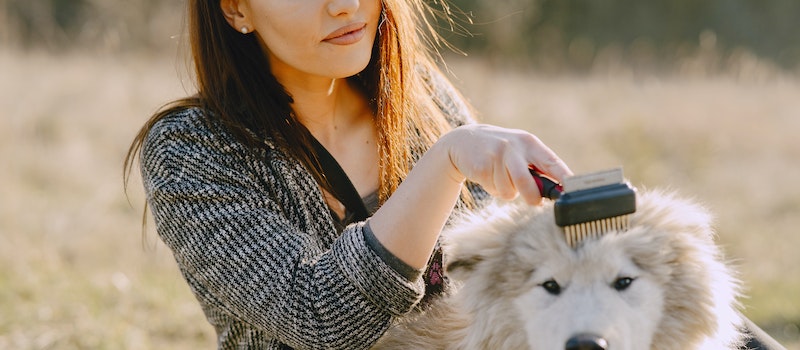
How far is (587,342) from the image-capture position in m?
1.70

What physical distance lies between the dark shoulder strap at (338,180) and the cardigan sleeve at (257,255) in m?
0.18

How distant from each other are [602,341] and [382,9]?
3.95ft

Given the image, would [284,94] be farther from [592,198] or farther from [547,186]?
[592,198]

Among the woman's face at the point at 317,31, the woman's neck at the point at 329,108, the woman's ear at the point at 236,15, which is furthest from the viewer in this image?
the woman's neck at the point at 329,108

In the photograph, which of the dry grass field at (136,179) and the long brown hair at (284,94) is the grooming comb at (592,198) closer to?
the long brown hair at (284,94)

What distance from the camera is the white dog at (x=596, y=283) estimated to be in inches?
72.2

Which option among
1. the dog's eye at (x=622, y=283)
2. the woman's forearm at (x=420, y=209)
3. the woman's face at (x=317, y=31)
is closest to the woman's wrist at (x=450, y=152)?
the woman's forearm at (x=420, y=209)

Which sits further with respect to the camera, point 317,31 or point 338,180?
point 338,180

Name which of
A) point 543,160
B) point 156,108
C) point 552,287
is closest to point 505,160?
point 543,160

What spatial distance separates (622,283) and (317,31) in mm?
1047

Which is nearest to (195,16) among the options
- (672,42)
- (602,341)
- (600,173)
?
(600,173)

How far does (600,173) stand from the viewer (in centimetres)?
170

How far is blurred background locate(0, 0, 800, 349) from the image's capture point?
4.25 metres

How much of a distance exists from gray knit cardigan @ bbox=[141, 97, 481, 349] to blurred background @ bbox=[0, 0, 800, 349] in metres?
0.44
